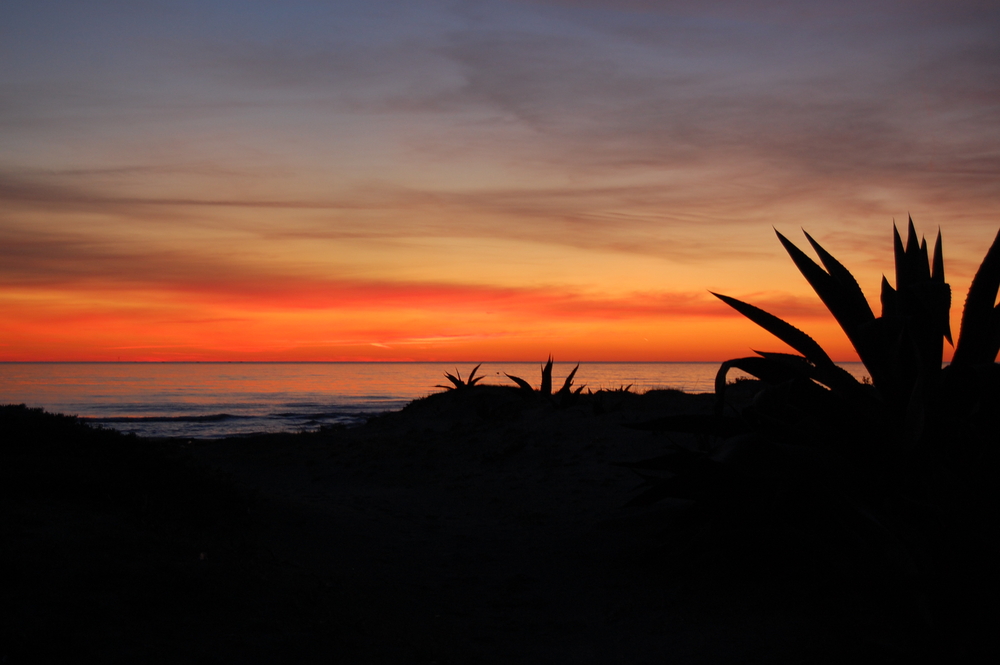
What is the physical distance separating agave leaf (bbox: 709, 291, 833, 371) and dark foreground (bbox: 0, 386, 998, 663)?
91 cm

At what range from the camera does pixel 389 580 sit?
403 centimetres

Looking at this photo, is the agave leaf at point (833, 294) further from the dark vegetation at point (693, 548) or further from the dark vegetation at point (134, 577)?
the dark vegetation at point (134, 577)

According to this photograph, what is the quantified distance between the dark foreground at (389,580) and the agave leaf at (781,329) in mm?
913

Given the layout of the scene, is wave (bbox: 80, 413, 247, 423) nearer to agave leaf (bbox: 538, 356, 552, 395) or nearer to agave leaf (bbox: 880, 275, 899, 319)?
agave leaf (bbox: 538, 356, 552, 395)

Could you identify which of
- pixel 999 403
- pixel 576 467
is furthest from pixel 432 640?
pixel 576 467

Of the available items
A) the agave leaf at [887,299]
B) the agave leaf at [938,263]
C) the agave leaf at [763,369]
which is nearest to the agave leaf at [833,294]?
the agave leaf at [887,299]

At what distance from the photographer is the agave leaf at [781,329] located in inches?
132

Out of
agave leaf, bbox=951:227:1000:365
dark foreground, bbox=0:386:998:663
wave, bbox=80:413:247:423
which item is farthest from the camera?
wave, bbox=80:413:247:423

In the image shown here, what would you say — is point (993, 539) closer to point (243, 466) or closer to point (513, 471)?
point (513, 471)

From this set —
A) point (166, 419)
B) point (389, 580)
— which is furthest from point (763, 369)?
point (166, 419)

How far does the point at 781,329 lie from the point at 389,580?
2700mm

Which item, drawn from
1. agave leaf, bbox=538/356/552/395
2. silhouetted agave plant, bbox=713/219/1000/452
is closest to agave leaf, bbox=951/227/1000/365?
silhouetted agave plant, bbox=713/219/1000/452

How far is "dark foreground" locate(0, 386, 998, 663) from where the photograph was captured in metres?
2.56

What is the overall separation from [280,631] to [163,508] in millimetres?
2009
